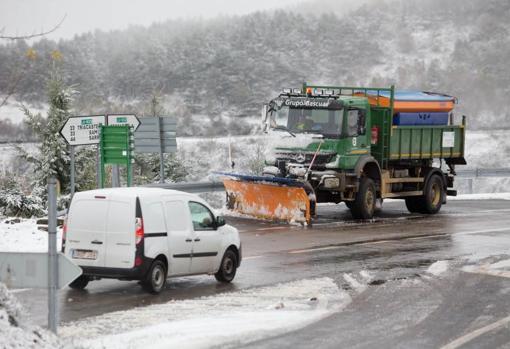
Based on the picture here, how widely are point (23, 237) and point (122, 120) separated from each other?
3.68 meters

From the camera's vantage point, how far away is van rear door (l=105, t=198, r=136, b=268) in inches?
542

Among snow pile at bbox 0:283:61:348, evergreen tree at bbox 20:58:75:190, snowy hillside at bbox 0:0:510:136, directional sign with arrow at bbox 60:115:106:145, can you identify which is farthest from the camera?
snowy hillside at bbox 0:0:510:136

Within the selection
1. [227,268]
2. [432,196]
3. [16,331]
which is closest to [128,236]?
[227,268]

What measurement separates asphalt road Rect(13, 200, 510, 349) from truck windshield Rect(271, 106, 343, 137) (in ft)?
7.42

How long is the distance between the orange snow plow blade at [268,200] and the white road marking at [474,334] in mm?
10933

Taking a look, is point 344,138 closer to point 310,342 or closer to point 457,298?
point 457,298

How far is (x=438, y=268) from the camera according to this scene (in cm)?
1717

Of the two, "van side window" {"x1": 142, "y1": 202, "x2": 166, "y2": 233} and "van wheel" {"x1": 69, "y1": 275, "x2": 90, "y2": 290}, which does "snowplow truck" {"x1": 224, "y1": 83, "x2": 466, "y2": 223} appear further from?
"van wheel" {"x1": 69, "y1": 275, "x2": 90, "y2": 290}

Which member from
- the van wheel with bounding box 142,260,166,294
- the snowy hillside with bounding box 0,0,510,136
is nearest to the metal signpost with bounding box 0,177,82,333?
the van wheel with bounding box 142,260,166,294

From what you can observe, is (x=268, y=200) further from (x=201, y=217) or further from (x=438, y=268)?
(x=201, y=217)

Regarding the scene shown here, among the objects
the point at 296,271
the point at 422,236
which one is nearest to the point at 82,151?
the point at 422,236

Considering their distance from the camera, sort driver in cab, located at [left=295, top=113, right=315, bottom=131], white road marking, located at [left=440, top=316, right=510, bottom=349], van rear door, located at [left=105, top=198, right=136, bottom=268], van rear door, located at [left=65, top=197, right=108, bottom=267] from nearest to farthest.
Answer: white road marking, located at [left=440, top=316, right=510, bottom=349]
van rear door, located at [left=105, top=198, right=136, bottom=268]
van rear door, located at [left=65, top=197, right=108, bottom=267]
driver in cab, located at [left=295, top=113, right=315, bottom=131]

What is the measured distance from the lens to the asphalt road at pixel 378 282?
11766 millimetres

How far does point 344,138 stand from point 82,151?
9061 mm
